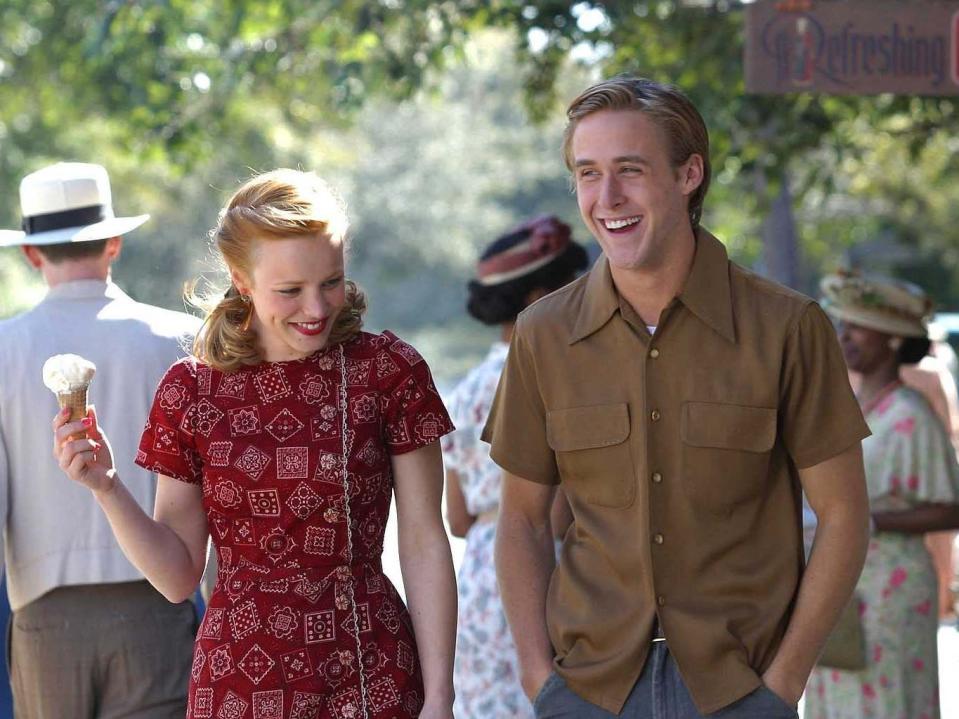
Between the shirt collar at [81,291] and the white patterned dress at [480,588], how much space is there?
1103mm

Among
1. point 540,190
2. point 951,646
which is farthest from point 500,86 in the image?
point 951,646

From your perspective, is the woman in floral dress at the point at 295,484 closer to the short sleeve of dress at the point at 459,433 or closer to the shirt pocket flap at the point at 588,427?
the shirt pocket flap at the point at 588,427

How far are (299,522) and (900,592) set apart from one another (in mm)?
2857

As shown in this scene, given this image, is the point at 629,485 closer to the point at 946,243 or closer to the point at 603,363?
the point at 603,363

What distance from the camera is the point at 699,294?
3080mm

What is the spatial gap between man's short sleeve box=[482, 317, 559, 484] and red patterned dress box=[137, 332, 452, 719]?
0.15 metres

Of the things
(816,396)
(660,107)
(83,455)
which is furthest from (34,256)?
(816,396)

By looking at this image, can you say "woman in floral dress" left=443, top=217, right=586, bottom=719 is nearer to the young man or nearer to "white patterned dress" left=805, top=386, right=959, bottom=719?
"white patterned dress" left=805, top=386, right=959, bottom=719

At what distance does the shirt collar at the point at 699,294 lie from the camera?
3.06 m

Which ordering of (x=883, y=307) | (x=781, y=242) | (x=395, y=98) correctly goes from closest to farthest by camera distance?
(x=883, y=307), (x=395, y=98), (x=781, y=242)

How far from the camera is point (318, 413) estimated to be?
3209mm

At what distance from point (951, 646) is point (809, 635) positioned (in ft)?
22.3

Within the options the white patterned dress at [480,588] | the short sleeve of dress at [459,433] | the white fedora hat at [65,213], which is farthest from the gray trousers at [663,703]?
the white fedora hat at [65,213]

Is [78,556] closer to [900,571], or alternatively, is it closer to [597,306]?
[597,306]
